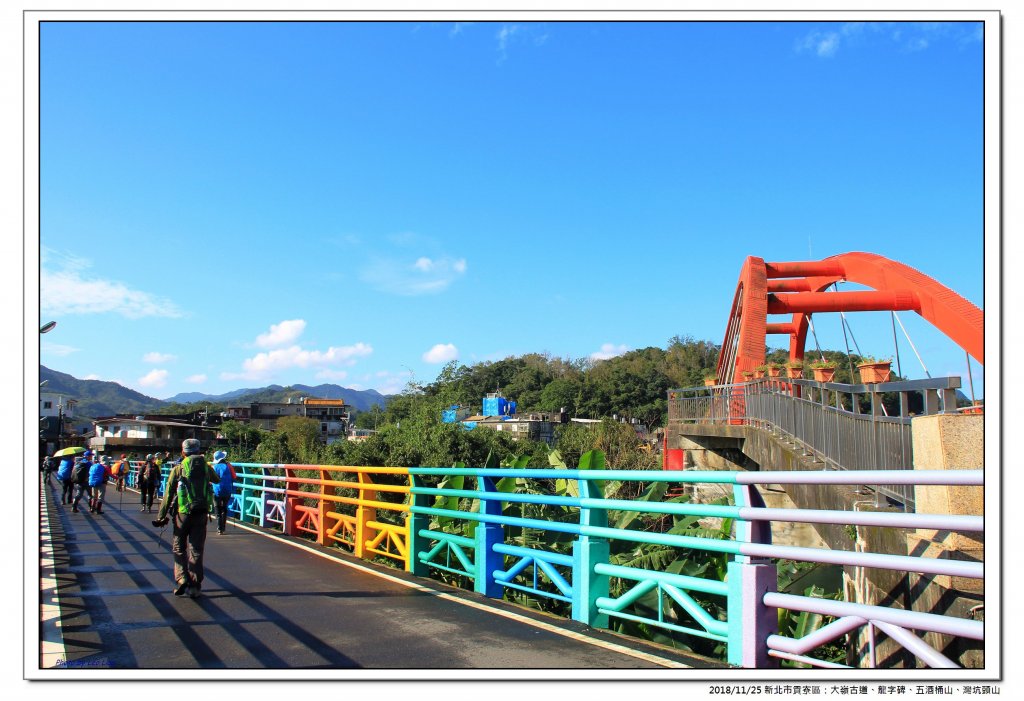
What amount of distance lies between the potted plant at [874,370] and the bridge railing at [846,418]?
21cm

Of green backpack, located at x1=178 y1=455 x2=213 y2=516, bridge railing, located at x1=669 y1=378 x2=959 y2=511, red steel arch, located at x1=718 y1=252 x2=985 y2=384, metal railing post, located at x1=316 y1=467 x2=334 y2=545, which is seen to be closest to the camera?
green backpack, located at x1=178 y1=455 x2=213 y2=516

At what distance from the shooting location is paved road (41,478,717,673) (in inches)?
204

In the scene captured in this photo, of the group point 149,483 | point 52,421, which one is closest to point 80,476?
point 149,483

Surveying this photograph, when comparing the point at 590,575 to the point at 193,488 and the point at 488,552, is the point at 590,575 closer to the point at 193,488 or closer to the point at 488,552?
the point at 488,552

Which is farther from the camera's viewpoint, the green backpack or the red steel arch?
the red steel arch

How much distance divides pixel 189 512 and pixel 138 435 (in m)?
95.6

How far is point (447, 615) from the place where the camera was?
668 centimetres

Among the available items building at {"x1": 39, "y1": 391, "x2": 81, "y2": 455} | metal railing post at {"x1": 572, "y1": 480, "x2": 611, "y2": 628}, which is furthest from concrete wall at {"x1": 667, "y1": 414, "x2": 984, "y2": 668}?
building at {"x1": 39, "y1": 391, "x2": 81, "y2": 455}

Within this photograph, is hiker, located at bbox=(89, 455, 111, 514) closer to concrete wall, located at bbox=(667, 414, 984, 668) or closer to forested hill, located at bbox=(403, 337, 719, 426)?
concrete wall, located at bbox=(667, 414, 984, 668)

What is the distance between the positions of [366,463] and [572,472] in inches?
646

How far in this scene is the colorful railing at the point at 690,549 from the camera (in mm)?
3697

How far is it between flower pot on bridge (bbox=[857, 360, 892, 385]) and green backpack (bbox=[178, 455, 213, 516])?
8.21m
